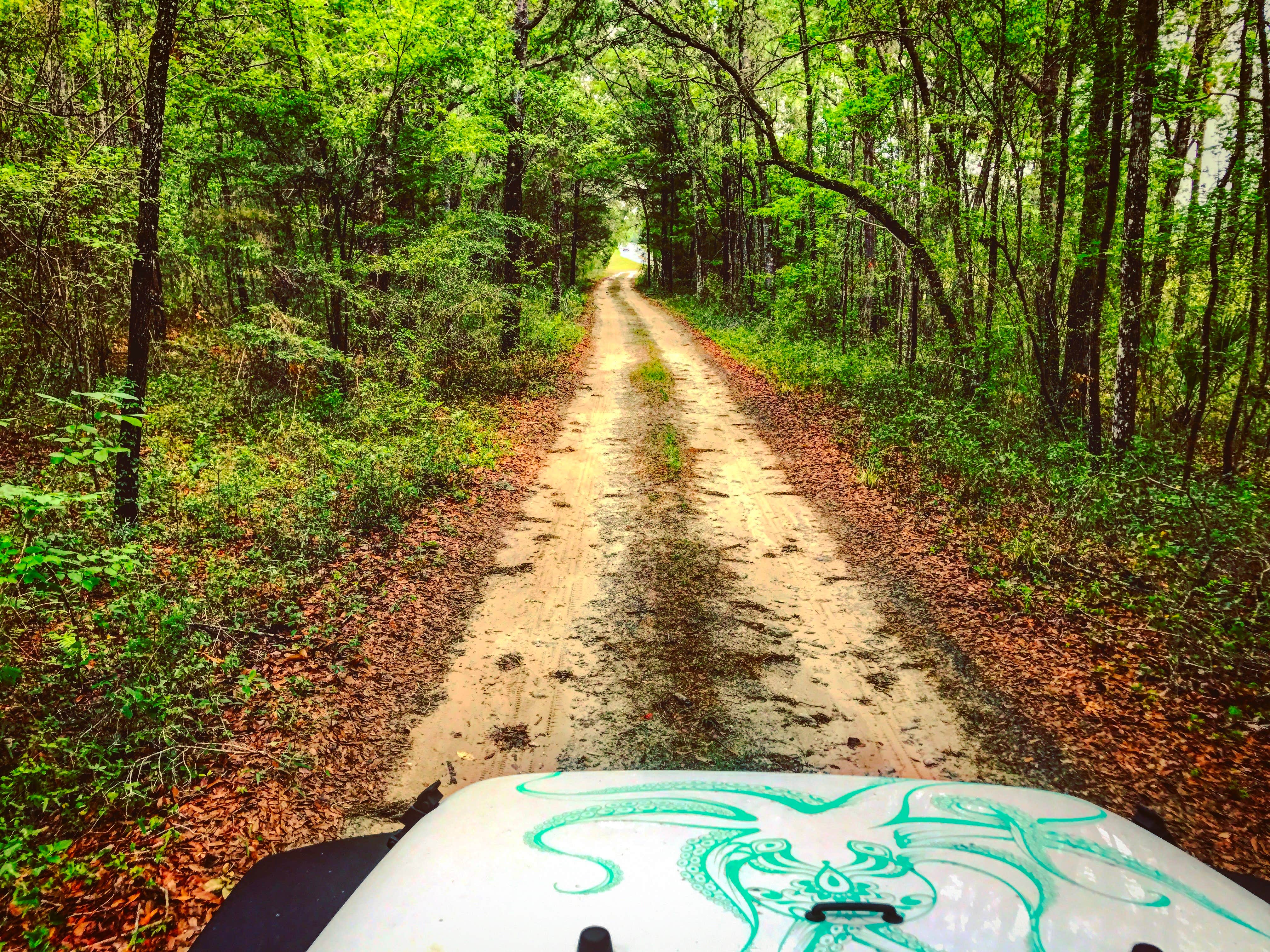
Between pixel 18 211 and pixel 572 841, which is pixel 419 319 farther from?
pixel 572 841

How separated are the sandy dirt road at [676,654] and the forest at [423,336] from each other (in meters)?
1.21

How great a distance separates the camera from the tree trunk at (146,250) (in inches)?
244

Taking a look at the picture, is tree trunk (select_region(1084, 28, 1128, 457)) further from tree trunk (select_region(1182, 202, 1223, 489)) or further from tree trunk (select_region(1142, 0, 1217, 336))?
tree trunk (select_region(1182, 202, 1223, 489))

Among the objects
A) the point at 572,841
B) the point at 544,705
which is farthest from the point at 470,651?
the point at 572,841

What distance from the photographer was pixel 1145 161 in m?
7.77

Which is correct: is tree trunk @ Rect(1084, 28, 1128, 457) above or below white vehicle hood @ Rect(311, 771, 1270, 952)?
above

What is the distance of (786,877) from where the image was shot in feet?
5.44

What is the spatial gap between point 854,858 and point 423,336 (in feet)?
43.2

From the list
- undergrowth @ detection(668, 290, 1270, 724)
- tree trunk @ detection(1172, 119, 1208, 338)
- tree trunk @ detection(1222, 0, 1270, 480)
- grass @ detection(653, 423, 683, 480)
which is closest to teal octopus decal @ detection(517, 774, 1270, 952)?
undergrowth @ detection(668, 290, 1270, 724)

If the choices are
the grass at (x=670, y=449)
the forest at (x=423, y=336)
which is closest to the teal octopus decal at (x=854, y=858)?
the forest at (x=423, y=336)

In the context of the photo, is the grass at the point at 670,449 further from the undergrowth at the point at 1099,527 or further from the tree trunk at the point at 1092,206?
the tree trunk at the point at 1092,206

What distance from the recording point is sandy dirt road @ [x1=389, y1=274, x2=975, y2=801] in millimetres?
4422

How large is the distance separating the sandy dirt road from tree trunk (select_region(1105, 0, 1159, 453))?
15.1ft

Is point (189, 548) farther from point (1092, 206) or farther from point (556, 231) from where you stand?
point (556, 231)
